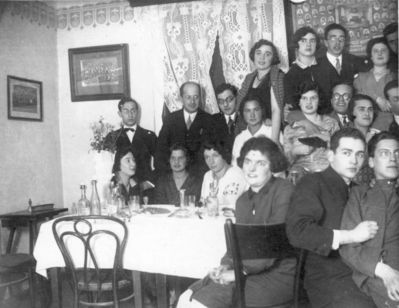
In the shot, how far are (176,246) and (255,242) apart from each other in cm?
78

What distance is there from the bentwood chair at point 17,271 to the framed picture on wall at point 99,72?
1950 mm

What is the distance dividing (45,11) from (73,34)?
33 centimetres

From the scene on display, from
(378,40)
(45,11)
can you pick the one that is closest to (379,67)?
(378,40)

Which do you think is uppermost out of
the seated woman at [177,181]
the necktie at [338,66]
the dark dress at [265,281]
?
the necktie at [338,66]

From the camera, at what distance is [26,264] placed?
2.92 metres

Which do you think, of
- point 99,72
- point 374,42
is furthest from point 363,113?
point 99,72

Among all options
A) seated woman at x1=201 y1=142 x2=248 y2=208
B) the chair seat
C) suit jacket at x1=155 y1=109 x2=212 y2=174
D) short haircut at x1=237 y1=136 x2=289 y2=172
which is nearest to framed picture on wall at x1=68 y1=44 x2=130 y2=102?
suit jacket at x1=155 y1=109 x2=212 y2=174

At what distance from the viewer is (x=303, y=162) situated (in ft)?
9.92

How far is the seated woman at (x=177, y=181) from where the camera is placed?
11.0 feet

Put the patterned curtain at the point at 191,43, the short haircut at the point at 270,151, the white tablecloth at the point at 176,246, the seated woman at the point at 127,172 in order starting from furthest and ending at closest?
1. the patterned curtain at the point at 191,43
2. the seated woman at the point at 127,172
3. the white tablecloth at the point at 176,246
4. the short haircut at the point at 270,151

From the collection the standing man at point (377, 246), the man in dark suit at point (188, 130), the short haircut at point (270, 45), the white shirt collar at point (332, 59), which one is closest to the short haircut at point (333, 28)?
the white shirt collar at point (332, 59)

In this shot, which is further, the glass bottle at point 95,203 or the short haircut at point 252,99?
the short haircut at point 252,99

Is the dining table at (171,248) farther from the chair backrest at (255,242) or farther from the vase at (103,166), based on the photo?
the vase at (103,166)

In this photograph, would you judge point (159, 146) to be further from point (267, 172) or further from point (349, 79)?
point (267, 172)
